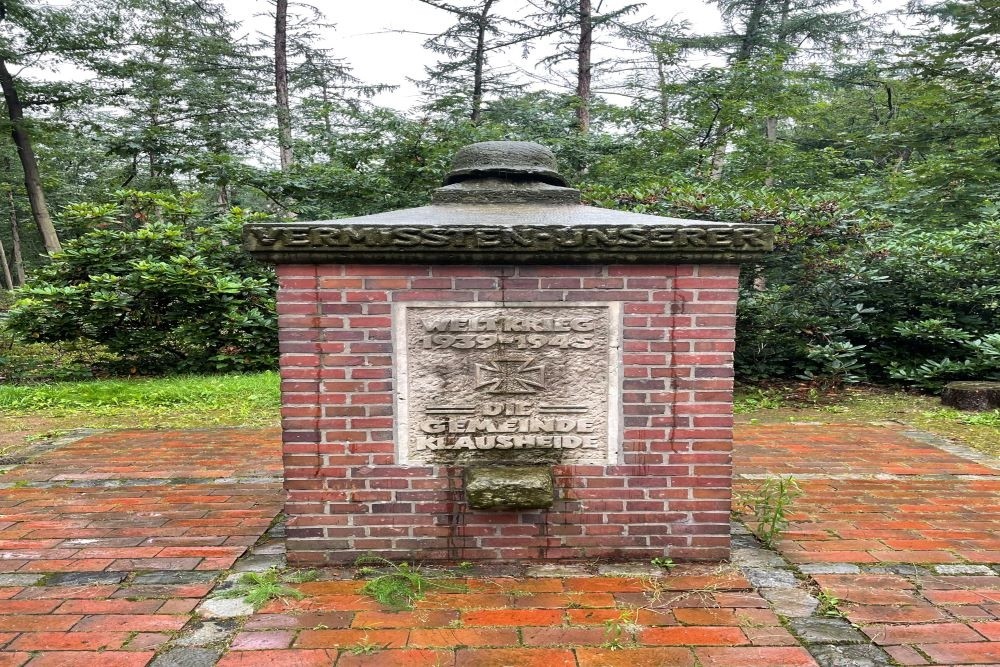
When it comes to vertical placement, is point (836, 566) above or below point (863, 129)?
below

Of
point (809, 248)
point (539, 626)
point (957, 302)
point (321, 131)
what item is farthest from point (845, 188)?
point (539, 626)

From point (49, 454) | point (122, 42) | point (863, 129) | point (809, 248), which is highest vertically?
point (122, 42)

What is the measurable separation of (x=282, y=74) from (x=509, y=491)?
14187 mm

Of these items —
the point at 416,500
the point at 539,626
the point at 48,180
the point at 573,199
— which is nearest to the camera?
the point at 539,626

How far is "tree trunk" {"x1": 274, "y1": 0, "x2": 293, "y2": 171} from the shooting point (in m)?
13.3

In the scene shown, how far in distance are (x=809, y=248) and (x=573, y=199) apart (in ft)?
14.9

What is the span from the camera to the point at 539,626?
2299 millimetres

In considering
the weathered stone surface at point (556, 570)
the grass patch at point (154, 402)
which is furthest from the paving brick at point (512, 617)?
the grass patch at point (154, 402)

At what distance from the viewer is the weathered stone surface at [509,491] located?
2.69 m

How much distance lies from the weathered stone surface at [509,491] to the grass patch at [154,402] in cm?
368

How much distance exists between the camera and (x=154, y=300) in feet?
26.0

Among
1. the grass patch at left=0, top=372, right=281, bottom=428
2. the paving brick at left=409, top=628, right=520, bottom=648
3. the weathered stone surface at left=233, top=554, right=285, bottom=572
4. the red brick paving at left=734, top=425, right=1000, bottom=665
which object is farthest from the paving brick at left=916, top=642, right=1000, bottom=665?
the grass patch at left=0, top=372, right=281, bottom=428

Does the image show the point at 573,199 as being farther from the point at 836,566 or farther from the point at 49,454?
the point at 49,454

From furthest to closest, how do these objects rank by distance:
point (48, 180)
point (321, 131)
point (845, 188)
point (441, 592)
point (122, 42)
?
point (48, 180) → point (122, 42) → point (321, 131) → point (845, 188) → point (441, 592)
